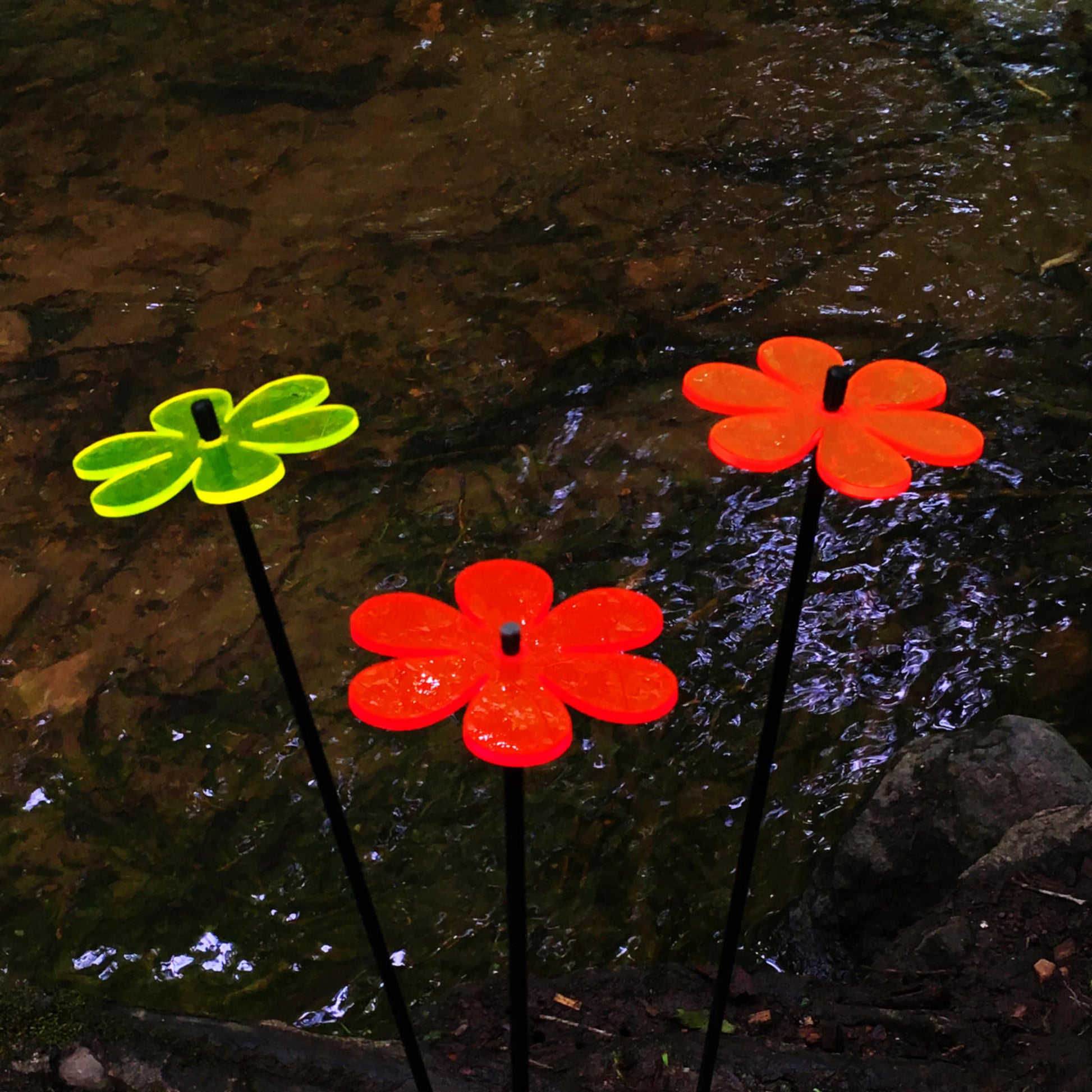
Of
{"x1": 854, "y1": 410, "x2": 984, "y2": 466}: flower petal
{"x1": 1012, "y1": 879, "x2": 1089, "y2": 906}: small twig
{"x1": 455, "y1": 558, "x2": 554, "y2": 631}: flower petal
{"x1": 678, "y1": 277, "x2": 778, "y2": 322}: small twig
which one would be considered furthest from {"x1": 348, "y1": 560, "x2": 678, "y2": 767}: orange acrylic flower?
{"x1": 678, "y1": 277, "x2": 778, "y2": 322}: small twig

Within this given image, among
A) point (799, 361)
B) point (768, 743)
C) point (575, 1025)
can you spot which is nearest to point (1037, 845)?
point (575, 1025)

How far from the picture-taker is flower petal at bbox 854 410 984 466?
0.80 meters

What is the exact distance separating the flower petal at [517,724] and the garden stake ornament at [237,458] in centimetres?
17

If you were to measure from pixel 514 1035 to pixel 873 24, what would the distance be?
4.08m

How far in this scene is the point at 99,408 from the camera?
8.63ft

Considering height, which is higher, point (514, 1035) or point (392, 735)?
point (514, 1035)

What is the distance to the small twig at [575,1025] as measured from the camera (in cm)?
149

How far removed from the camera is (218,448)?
0.81 metres

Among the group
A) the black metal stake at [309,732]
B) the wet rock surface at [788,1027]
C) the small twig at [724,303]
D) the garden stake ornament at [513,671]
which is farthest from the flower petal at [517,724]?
the small twig at [724,303]

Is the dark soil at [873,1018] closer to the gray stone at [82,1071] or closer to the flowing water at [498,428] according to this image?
the flowing water at [498,428]

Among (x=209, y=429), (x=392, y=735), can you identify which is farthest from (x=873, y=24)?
(x=209, y=429)

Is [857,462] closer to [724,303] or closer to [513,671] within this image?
[513,671]

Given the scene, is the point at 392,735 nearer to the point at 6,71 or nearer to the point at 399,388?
the point at 399,388

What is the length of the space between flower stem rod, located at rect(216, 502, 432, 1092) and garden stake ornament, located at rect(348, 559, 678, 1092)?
2.6 inches
